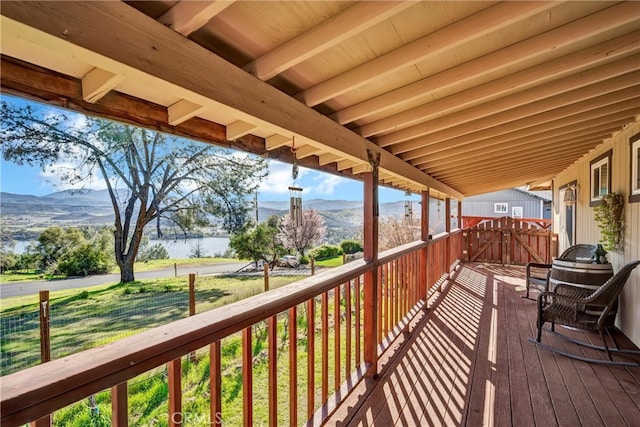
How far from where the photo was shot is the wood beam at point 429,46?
3.95 ft

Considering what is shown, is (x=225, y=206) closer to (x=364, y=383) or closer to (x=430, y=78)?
(x=364, y=383)

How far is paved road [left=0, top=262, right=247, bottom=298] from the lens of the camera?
9.25ft

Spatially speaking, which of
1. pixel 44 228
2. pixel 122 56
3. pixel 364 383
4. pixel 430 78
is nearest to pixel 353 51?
pixel 430 78

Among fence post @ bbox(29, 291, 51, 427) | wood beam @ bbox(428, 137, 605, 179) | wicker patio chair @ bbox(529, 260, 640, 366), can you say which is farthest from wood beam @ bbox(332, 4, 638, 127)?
fence post @ bbox(29, 291, 51, 427)

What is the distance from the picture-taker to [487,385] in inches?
98.1

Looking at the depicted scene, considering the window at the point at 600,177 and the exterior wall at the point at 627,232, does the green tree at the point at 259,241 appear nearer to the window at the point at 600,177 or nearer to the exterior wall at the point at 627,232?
the exterior wall at the point at 627,232

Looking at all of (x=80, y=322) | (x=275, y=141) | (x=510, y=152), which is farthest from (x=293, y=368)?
(x=510, y=152)

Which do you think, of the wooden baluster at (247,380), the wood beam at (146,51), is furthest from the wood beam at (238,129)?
the wooden baluster at (247,380)

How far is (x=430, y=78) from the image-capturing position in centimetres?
170

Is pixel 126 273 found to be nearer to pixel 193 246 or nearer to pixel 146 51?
pixel 193 246

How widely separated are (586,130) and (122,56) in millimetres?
4286

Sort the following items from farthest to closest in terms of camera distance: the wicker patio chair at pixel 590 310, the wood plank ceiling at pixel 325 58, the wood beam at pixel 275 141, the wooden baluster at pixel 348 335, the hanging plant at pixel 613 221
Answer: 1. the hanging plant at pixel 613 221
2. the wicker patio chair at pixel 590 310
3. the wooden baluster at pixel 348 335
4. the wood beam at pixel 275 141
5. the wood plank ceiling at pixel 325 58

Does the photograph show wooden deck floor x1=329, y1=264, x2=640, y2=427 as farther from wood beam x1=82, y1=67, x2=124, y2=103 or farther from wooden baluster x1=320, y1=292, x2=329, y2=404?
wood beam x1=82, y1=67, x2=124, y2=103

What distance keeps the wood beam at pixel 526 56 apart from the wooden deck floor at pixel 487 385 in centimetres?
206
